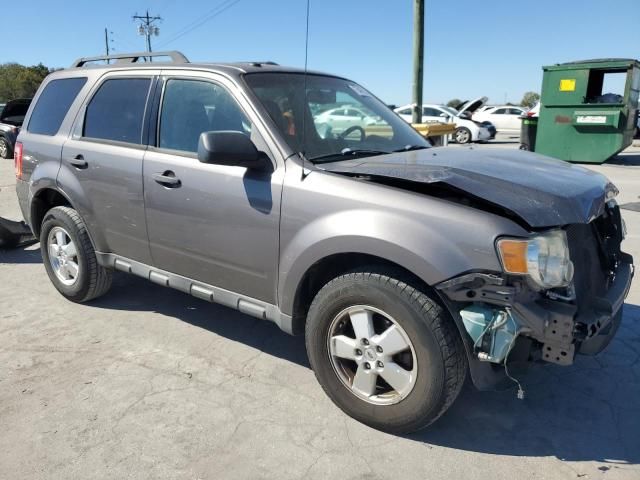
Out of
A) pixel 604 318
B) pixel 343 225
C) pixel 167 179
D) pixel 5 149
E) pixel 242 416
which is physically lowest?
pixel 242 416

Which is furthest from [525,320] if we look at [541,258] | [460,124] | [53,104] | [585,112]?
[460,124]

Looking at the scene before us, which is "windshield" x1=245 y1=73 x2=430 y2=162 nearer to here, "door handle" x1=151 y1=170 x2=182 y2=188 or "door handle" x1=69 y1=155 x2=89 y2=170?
"door handle" x1=151 y1=170 x2=182 y2=188

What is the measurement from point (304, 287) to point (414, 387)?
2.70 feet

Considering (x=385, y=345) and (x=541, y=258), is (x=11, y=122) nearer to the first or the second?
(x=385, y=345)

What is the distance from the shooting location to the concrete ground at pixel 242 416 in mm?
2572

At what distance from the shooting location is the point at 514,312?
7.57ft

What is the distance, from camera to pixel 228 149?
2.86m

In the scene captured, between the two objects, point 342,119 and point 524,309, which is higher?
point 342,119

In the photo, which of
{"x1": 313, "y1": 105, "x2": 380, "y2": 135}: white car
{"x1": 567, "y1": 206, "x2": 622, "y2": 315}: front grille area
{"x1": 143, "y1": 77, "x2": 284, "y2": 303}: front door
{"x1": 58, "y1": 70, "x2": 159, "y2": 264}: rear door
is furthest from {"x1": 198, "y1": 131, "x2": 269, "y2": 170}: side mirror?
{"x1": 567, "y1": 206, "x2": 622, "y2": 315}: front grille area

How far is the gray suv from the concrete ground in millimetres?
275

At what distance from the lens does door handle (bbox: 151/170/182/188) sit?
342 cm

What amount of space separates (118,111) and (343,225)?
2.26 metres

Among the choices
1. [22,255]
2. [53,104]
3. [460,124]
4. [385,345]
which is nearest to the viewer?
[385,345]

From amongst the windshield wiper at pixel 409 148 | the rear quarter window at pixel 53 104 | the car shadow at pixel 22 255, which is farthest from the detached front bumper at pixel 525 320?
the car shadow at pixel 22 255
